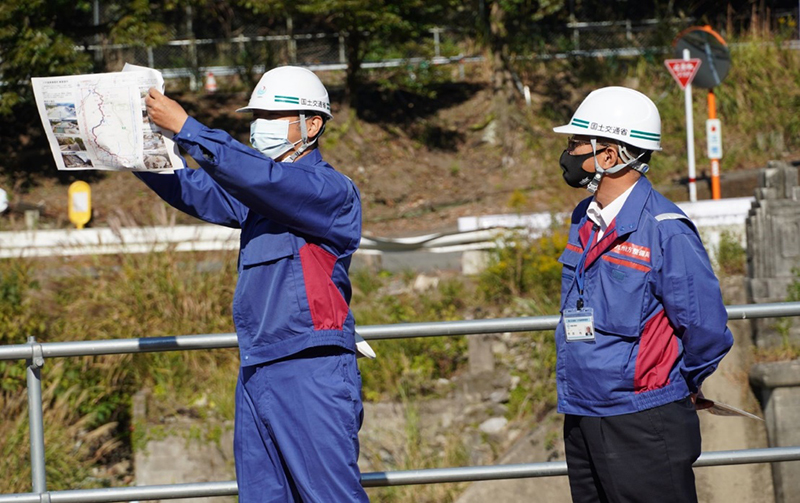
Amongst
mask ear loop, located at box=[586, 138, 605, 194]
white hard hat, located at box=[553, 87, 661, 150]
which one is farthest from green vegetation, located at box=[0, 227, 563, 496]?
white hard hat, located at box=[553, 87, 661, 150]

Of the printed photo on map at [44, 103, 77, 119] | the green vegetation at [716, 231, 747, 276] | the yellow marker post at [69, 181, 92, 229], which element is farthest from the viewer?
the yellow marker post at [69, 181, 92, 229]

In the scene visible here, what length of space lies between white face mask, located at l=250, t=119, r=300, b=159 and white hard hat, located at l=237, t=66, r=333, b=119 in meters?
0.05

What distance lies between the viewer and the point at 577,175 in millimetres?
3295

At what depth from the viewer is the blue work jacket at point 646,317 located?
3.06m

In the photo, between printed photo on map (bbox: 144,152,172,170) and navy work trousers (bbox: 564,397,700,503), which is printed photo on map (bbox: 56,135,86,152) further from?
navy work trousers (bbox: 564,397,700,503)

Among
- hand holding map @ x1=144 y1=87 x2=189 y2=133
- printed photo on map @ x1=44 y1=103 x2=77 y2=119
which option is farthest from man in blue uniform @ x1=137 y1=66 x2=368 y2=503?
printed photo on map @ x1=44 y1=103 x2=77 y2=119

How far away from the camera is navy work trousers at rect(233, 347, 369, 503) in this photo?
3127 millimetres

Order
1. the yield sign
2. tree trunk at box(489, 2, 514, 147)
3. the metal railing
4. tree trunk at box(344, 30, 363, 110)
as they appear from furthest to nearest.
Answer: tree trunk at box(489, 2, 514, 147) → tree trunk at box(344, 30, 363, 110) → the yield sign → the metal railing

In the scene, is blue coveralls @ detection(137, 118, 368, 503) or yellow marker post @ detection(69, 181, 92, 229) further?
yellow marker post @ detection(69, 181, 92, 229)

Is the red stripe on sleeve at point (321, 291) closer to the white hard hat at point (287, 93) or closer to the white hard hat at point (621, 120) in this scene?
the white hard hat at point (287, 93)

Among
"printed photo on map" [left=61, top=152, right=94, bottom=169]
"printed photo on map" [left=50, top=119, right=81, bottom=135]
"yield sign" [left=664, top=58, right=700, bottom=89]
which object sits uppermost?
"yield sign" [left=664, top=58, right=700, bottom=89]

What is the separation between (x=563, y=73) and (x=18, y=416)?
17.0 metres

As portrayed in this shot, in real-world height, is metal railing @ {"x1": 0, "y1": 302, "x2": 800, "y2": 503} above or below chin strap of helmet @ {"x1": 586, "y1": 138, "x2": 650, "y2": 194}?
below

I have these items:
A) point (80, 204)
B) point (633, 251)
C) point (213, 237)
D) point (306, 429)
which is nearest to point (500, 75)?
point (80, 204)
